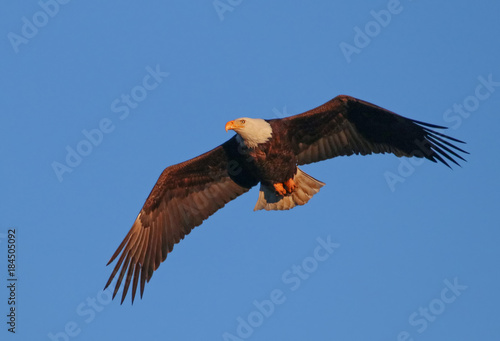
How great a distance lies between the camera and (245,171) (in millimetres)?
12883

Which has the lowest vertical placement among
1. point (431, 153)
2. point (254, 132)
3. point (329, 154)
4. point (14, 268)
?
point (431, 153)

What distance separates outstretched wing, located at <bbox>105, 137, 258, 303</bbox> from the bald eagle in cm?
1

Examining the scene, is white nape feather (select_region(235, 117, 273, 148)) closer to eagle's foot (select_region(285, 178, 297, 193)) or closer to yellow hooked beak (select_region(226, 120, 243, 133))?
yellow hooked beak (select_region(226, 120, 243, 133))

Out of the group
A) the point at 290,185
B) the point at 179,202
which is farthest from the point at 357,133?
the point at 179,202

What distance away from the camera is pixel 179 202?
1302 centimetres

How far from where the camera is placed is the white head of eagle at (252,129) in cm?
1186

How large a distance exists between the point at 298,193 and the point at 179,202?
6.02ft

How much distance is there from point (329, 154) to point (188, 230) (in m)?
2.44

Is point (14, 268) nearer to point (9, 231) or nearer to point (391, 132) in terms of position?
point (9, 231)

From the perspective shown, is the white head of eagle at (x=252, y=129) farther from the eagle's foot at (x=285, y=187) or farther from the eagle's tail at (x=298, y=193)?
the eagle's tail at (x=298, y=193)

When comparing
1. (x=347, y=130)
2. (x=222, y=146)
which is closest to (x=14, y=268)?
(x=222, y=146)

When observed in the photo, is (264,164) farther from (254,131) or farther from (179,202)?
(179,202)

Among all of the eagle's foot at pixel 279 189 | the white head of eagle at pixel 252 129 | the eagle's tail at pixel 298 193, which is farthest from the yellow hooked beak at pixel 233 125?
the eagle's tail at pixel 298 193

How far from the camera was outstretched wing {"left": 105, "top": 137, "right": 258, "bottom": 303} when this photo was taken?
1259cm
